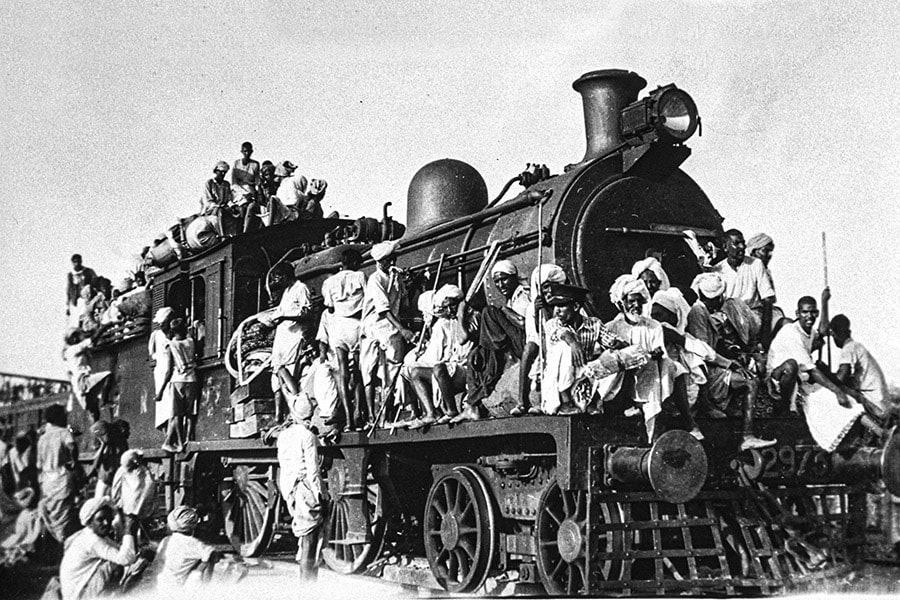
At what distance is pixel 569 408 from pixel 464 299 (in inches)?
74.5

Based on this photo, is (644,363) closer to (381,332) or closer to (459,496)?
(459,496)

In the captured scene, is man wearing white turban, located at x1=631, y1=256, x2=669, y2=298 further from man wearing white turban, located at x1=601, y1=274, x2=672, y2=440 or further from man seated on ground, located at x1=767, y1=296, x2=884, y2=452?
man seated on ground, located at x1=767, y1=296, x2=884, y2=452

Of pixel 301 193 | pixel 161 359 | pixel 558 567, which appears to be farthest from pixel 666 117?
pixel 161 359

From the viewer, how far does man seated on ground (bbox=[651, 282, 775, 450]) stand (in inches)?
282

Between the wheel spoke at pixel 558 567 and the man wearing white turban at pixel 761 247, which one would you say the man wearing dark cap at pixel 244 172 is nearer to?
the man wearing white turban at pixel 761 247

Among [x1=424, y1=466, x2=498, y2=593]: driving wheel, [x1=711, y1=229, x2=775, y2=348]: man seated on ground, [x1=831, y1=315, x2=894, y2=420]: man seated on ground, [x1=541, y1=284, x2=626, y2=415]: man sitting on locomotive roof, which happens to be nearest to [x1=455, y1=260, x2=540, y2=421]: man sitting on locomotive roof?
[x1=424, y1=466, x2=498, y2=593]: driving wheel

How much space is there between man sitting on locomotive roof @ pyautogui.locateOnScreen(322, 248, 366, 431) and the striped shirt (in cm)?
273

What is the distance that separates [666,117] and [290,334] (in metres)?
4.29

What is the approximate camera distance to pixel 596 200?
7.83 m

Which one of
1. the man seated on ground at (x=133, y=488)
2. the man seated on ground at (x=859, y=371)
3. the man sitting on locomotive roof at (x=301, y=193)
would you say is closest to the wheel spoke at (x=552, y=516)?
the man seated on ground at (x=859, y=371)

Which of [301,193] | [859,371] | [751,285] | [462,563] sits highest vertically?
[301,193]

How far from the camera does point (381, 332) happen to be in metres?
8.90

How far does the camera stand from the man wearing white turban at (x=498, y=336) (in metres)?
7.81

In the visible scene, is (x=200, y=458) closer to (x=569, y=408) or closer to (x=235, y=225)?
(x=235, y=225)
